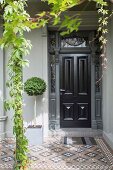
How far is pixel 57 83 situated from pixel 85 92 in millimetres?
727

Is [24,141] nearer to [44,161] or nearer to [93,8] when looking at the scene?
[44,161]

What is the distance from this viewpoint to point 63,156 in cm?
452

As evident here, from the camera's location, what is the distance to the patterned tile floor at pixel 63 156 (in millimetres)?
4000

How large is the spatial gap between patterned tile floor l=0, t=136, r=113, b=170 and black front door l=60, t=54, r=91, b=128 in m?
0.98

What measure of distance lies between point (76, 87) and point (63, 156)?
2.25 m

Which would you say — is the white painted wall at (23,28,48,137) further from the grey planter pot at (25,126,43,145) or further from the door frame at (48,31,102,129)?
the grey planter pot at (25,126,43,145)

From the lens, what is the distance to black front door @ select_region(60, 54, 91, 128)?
639 centimetres

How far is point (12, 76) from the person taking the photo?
2.39 meters

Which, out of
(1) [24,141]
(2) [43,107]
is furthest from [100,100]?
(1) [24,141]

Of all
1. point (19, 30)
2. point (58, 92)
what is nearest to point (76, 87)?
point (58, 92)

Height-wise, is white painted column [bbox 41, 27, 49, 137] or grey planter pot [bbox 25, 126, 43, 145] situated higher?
white painted column [bbox 41, 27, 49, 137]

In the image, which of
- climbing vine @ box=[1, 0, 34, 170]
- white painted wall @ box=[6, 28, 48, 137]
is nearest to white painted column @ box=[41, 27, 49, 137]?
white painted wall @ box=[6, 28, 48, 137]

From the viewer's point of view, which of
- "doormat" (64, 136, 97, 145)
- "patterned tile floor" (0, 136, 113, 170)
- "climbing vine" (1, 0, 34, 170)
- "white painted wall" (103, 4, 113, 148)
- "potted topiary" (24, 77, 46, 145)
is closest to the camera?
"climbing vine" (1, 0, 34, 170)

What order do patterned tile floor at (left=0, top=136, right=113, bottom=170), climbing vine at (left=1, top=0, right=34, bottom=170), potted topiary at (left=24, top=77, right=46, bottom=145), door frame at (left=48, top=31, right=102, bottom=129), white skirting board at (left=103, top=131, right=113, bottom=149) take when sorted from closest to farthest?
climbing vine at (left=1, top=0, right=34, bottom=170) → patterned tile floor at (left=0, top=136, right=113, bottom=170) → white skirting board at (left=103, top=131, right=113, bottom=149) → potted topiary at (left=24, top=77, right=46, bottom=145) → door frame at (left=48, top=31, right=102, bottom=129)
